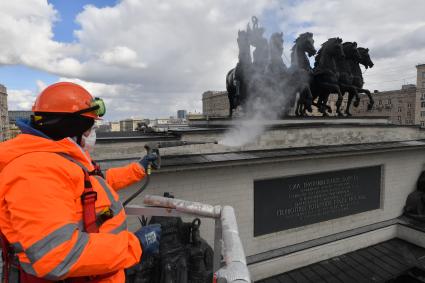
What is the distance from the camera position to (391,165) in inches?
359

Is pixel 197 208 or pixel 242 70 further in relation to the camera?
pixel 242 70

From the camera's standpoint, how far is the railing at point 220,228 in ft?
5.06

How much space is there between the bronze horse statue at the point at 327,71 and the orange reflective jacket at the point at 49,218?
991 centimetres

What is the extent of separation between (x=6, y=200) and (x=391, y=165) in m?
10.2

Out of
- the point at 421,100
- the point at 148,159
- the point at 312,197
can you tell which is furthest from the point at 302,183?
the point at 421,100

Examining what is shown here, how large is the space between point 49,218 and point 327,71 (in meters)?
10.4

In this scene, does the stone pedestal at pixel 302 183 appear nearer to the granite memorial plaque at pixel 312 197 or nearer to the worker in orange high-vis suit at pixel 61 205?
the granite memorial plaque at pixel 312 197

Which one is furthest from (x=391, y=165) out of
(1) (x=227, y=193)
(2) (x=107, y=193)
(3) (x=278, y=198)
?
(2) (x=107, y=193)

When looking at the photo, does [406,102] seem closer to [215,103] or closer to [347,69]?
[215,103]

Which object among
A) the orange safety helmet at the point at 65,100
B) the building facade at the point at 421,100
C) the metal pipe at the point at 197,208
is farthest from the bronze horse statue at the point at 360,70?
the building facade at the point at 421,100

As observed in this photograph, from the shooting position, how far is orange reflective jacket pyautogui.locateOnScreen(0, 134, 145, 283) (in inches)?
53.6

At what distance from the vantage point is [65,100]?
1800mm

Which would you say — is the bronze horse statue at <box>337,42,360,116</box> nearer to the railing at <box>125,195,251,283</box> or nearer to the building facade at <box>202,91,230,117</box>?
the railing at <box>125,195,251,283</box>

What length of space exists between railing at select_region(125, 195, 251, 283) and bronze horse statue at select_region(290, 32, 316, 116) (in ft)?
26.2
